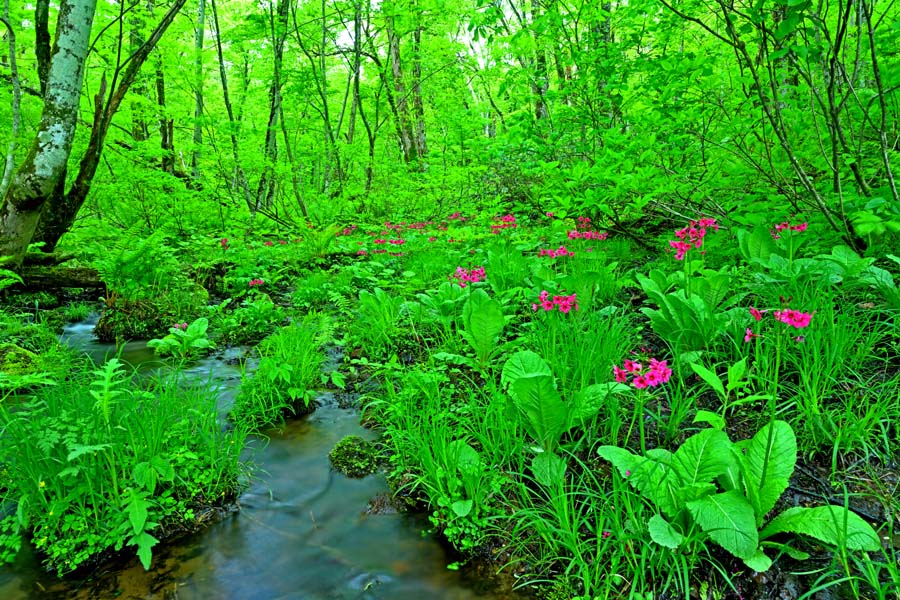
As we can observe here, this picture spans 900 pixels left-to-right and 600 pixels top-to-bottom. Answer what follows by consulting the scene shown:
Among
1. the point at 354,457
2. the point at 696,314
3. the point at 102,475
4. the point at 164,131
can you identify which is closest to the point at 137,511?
the point at 102,475

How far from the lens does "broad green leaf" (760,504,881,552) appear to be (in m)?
1.38

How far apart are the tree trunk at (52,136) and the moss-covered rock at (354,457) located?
4238 millimetres

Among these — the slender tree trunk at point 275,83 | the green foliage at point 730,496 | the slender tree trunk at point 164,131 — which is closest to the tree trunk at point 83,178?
the slender tree trunk at point 275,83

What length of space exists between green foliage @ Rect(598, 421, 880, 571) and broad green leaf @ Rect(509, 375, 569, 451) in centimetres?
24

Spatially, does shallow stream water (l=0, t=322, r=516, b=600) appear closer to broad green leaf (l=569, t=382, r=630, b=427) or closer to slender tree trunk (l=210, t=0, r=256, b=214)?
broad green leaf (l=569, t=382, r=630, b=427)

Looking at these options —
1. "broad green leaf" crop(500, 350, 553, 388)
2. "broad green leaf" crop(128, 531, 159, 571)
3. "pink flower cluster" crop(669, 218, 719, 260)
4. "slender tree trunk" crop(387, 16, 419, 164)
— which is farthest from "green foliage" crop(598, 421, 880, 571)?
"slender tree trunk" crop(387, 16, 419, 164)

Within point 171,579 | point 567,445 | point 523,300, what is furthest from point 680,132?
point 171,579

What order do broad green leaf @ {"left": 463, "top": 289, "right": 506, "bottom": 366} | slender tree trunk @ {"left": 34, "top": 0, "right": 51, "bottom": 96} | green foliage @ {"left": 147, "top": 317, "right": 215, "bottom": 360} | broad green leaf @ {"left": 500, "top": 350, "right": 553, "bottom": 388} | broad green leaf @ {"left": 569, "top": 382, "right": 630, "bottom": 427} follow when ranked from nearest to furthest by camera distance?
broad green leaf @ {"left": 569, "top": 382, "right": 630, "bottom": 427}
broad green leaf @ {"left": 500, "top": 350, "right": 553, "bottom": 388}
broad green leaf @ {"left": 463, "top": 289, "right": 506, "bottom": 366}
green foliage @ {"left": 147, "top": 317, "right": 215, "bottom": 360}
slender tree trunk @ {"left": 34, "top": 0, "right": 51, "bottom": 96}

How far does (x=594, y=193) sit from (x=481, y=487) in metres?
2.45

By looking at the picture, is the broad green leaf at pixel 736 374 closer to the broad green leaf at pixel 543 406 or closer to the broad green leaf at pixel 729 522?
the broad green leaf at pixel 729 522

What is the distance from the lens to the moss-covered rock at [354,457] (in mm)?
2469

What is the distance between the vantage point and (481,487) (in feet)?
6.48

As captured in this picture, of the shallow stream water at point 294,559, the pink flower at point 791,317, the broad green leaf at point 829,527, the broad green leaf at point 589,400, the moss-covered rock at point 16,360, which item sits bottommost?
the shallow stream water at point 294,559

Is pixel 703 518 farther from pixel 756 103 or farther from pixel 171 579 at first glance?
pixel 756 103
